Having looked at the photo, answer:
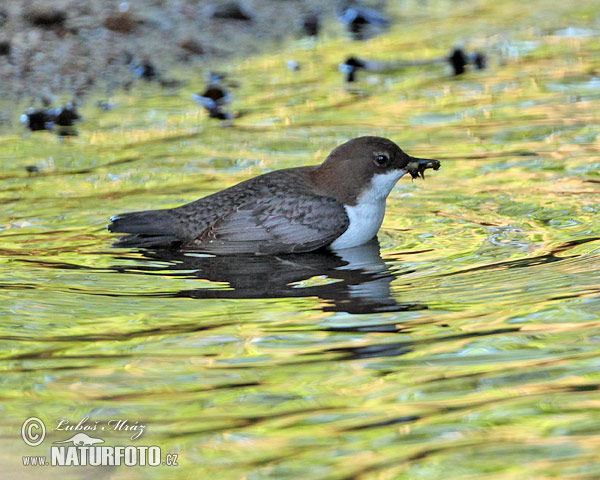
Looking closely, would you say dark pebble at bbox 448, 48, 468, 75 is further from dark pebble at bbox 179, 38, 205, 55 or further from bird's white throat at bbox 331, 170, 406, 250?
bird's white throat at bbox 331, 170, 406, 250

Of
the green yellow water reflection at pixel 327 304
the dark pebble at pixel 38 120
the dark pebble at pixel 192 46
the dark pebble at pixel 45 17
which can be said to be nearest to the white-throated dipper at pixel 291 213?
the green yellow water reflection at pixel 327 304

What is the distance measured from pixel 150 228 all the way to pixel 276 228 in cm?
76

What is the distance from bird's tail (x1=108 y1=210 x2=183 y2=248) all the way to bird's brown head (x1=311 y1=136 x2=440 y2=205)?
0.94 m

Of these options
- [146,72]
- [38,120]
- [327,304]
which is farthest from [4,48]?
[327,304]

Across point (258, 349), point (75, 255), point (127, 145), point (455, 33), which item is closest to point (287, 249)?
point (75, 255)

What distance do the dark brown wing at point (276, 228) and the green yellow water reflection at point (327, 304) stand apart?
13 centimetres

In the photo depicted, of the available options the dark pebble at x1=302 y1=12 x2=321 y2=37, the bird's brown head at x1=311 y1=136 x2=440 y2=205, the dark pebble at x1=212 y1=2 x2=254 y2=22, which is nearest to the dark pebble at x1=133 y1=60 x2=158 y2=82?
the dark pebble at x1=212 y1=2 x2=254 y2=22

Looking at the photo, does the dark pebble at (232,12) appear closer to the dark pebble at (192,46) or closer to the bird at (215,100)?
the dark pebble at (192,46)

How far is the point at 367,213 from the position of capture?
6832 millimetres

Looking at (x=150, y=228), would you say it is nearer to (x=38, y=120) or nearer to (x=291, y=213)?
(x=291, y=213)

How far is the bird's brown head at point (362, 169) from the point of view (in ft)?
22.5

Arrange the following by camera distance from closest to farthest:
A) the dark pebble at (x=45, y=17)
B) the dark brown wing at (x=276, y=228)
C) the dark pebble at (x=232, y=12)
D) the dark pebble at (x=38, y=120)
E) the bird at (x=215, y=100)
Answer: the dark brown wing at (x=276, y=228) → the dark pebble at (x=38, y=120) → the bird at (x=215, y=100) → the dark pebble at (x=45, y=17) → the dark pebble at (x=232, y=12)

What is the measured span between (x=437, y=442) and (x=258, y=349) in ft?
4.15

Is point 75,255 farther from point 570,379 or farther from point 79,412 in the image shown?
point 570,379
